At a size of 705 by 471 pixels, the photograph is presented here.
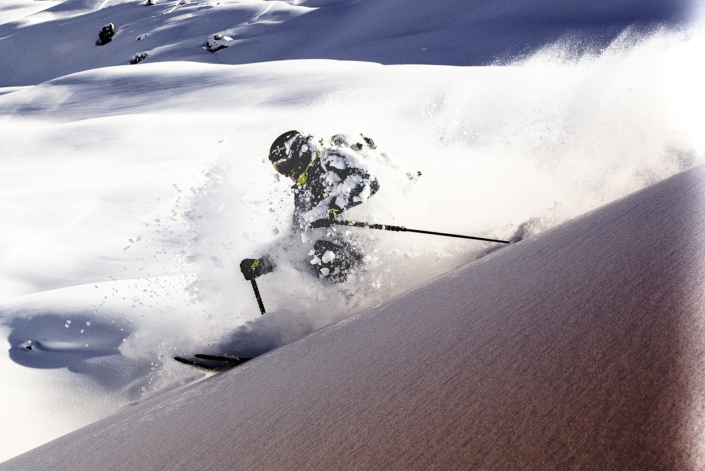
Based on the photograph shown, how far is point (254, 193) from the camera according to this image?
5090 mm

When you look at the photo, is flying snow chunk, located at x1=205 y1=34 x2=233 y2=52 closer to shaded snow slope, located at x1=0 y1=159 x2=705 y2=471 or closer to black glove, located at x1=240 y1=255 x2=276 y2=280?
black glove, located at x1=240 y1=255 x2=276 y2=280

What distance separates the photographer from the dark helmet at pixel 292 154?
344 centimetres

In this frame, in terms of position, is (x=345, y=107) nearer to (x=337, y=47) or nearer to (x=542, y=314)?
(x=542, y=314)

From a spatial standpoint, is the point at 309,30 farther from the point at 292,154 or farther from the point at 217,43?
the point at 292,154

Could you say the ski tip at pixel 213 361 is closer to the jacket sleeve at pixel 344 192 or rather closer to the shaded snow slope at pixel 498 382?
the shaded snow slope at pixel 498 382

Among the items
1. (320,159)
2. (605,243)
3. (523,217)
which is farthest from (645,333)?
(523,217)

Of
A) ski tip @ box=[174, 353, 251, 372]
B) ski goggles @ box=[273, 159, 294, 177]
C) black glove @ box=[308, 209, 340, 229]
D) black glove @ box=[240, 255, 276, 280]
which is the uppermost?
ski goggles @ box=[273, 159, 294, 177]

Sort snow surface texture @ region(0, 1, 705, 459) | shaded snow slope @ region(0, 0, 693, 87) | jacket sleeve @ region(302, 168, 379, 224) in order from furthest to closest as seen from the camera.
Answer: shaded snow slope @ region(0, 0, 693, 87)
jacket sleeve @ region(302, 168, 379, 224)
snow surface texture @ region(0, 1, 705, 459)

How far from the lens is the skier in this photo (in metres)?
3.44

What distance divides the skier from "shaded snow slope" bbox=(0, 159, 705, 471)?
1.15 meters

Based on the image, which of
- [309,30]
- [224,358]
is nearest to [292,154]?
[224,358]

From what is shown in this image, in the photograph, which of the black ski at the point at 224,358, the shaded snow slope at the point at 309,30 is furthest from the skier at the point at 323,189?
the shaded snow slope at the point at 309,30

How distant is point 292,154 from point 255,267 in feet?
2.96

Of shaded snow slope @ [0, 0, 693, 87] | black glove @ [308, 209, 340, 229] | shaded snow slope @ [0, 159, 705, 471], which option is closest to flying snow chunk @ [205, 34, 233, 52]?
shaded snow slope @ [0, 0, 693, 87]
